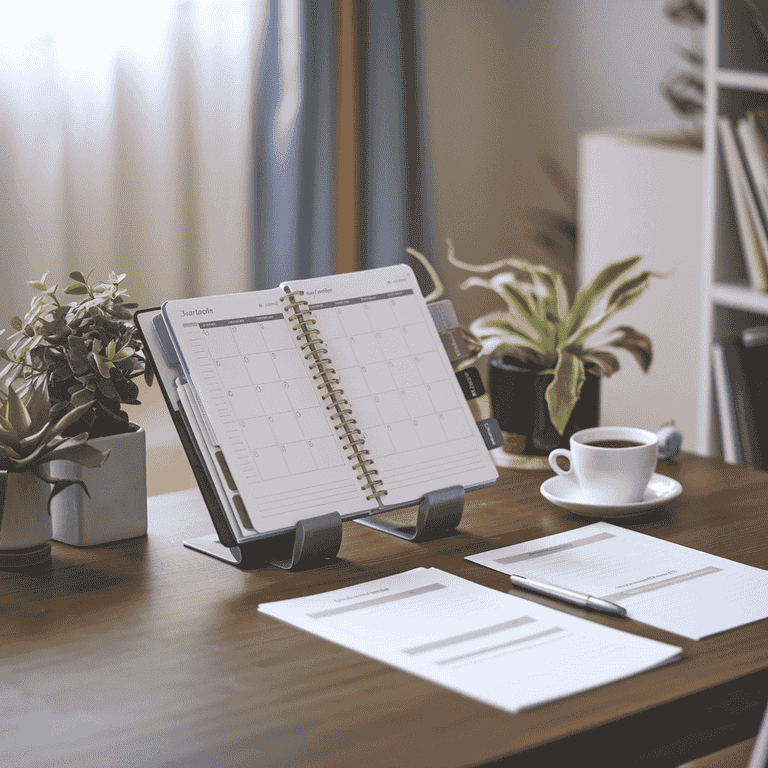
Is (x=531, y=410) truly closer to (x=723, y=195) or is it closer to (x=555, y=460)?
(x=555, y=460)

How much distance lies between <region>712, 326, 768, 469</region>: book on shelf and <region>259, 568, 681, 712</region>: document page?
1497 mm

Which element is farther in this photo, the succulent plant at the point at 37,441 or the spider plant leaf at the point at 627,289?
the spider plant leaf at the point at 627,289

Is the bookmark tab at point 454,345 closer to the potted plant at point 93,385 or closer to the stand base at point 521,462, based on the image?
the stand base at point 521,462

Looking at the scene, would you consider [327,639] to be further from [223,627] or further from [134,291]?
[134,291]

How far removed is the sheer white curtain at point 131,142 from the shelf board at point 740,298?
1.10 metres

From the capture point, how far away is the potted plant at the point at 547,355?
1.37 metres

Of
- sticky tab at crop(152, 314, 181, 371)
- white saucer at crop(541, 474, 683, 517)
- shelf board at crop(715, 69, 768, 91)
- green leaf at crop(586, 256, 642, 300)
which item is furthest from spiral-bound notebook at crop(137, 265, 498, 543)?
shelf board at crop(715, 69, 768, 91)

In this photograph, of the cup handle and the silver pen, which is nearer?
the silver pen

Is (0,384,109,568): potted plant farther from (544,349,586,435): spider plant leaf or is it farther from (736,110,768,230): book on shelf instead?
(736,110,768,230): book on shelf

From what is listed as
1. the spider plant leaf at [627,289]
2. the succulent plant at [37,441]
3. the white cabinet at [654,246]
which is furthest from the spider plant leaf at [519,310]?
the white cabinet at [654,246]

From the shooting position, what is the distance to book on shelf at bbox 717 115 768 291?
2.27m

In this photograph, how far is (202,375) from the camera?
106 centimetres

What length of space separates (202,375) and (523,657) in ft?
1.41

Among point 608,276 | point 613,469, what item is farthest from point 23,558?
point 608,276
